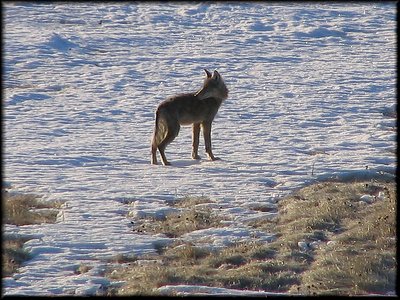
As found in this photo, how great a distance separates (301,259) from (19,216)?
3.86m

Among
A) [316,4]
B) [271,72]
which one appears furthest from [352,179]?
[316,4]

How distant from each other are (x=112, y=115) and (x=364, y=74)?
31.0 ft

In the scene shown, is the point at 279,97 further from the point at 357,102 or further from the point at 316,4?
the point at 316,4

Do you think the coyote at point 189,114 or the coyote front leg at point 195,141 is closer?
the coyote at point 189,114

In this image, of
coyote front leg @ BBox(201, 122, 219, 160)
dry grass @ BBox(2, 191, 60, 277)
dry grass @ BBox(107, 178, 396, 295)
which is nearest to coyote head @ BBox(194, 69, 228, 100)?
coyote front leg @ BBox(201, 122, 219, 160)

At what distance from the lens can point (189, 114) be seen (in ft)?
53.1

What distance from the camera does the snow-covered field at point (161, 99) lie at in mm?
11820

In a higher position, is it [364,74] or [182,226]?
[182,226]

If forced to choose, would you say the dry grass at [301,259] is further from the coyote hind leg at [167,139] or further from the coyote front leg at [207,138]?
the coyote front leg at [207,138]

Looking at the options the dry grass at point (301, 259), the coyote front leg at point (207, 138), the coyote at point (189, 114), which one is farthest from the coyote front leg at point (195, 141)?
the dry grass at point (301, 259)

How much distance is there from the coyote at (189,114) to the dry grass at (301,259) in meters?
3.89

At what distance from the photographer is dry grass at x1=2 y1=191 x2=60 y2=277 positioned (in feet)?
32.8

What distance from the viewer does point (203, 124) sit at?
54.3 feet

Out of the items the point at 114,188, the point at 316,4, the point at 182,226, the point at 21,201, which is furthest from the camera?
the point at 316,4
